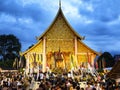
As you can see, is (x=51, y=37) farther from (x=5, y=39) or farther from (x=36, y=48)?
(x=5, y=39)

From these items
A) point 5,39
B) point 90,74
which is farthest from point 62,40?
point 5,39

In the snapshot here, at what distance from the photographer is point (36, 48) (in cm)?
4978

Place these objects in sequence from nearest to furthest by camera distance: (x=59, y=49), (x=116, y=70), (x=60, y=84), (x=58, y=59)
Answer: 1. (x=116, y=70)
2. (x=60, y=84)
3. (x=58, y=59)
4. (x=59, y=49)

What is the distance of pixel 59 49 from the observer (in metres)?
49.3

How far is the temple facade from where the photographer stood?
4856cm

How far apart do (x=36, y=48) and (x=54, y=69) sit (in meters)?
4.35

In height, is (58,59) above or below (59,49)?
below

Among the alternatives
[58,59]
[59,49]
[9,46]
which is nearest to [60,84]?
[58,59]

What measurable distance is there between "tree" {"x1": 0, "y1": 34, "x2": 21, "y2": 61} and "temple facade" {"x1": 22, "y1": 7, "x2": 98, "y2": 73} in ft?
129

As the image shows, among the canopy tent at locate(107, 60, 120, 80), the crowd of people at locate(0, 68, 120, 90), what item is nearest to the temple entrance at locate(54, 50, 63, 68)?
the crowd of people at locate(0, 68, 120, 90)

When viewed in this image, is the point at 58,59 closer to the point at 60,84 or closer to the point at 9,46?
the point at 60,84

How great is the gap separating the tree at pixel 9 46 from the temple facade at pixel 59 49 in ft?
129

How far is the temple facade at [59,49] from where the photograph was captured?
1912 inches

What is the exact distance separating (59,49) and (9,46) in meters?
44.0
